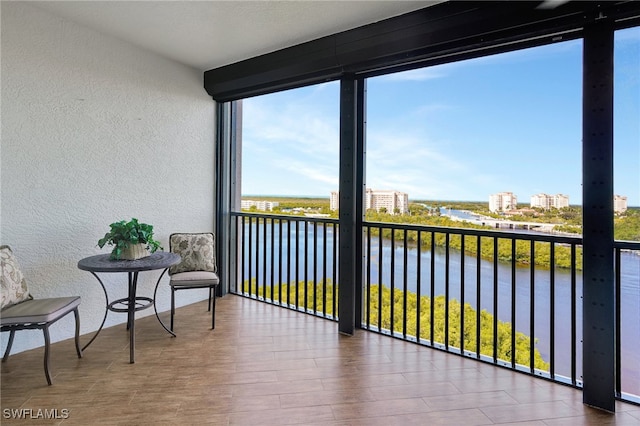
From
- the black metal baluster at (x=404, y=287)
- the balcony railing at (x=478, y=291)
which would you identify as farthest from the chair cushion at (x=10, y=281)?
the black metal baluster at (x=404, y=287)

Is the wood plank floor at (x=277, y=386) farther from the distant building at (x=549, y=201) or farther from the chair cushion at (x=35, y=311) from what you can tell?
the distant building at (x=549, y=201)

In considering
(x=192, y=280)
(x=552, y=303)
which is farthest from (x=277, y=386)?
(x=552, y=303)

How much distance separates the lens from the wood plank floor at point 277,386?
1.86 m

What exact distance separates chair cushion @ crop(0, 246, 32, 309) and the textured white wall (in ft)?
0.92

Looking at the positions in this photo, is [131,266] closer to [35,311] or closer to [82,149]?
[35,311]

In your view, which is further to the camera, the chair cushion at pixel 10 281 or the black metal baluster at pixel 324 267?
the black metal baluster at pixel 324 267

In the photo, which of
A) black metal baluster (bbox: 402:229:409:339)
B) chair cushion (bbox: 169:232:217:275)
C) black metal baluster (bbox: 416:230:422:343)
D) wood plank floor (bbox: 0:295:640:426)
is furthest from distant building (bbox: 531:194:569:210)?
chair cushion (bbox: 169:232:217:275)

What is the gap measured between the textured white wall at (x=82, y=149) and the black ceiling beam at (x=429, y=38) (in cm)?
98

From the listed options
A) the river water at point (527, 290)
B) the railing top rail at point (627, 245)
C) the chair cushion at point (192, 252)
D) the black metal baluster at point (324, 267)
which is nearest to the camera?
the railing top rail at point (627, 245)

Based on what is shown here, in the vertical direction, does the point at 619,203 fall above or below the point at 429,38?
below

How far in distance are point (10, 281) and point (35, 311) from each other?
0.33m

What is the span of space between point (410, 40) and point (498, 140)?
3.27 ft

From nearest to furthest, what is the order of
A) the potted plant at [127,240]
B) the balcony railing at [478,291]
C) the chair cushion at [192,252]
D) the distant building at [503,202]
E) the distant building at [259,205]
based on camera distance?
the balcony railing at [478,291]
the distant building at [503,202]
the potted plant at [127,240]
the chair cushion at [192,252]
the distant building at [259,205]

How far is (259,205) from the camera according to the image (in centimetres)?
410
